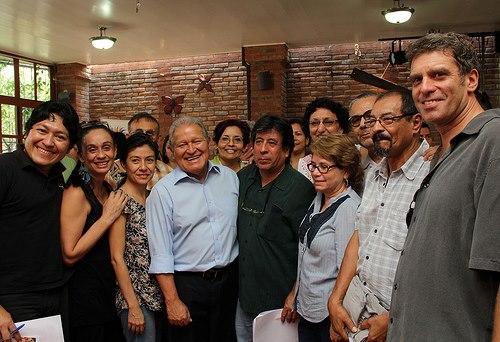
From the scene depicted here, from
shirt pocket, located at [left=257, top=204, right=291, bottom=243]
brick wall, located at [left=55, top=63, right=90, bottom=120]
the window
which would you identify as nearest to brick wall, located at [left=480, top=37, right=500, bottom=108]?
shirt pocket, located at [left=257, top=204, right=291, bottom=243]

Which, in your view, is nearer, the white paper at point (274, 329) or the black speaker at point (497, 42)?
the white paper at point (274, 329)

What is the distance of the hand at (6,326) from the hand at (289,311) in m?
1.20

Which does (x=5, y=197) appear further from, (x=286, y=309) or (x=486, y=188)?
(x=486, y=188)

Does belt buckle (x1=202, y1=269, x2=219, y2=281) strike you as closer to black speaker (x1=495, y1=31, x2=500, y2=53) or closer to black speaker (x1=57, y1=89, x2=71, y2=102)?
black speaker (x1=57, y1=89, x2=71, y2=102)

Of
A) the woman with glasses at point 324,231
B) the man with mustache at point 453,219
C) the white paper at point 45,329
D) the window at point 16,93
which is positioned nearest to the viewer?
the man with mustache at point 453,219

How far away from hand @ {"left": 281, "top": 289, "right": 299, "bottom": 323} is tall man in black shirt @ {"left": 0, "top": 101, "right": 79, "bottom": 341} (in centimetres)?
107

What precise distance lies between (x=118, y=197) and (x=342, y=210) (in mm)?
1156

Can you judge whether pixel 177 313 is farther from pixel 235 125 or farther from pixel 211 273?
pixel 235 125

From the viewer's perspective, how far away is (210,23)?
22.9 feet

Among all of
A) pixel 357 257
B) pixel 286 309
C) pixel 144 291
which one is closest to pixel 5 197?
pixel 144 291

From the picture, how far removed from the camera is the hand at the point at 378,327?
5.69 ft

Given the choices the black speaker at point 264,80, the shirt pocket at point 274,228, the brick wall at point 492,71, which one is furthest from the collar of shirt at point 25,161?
the brick wall at point 492,71

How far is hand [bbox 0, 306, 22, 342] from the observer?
6.34 feet

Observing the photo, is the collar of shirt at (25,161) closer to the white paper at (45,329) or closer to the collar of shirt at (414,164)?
the white paper at (45,329)
